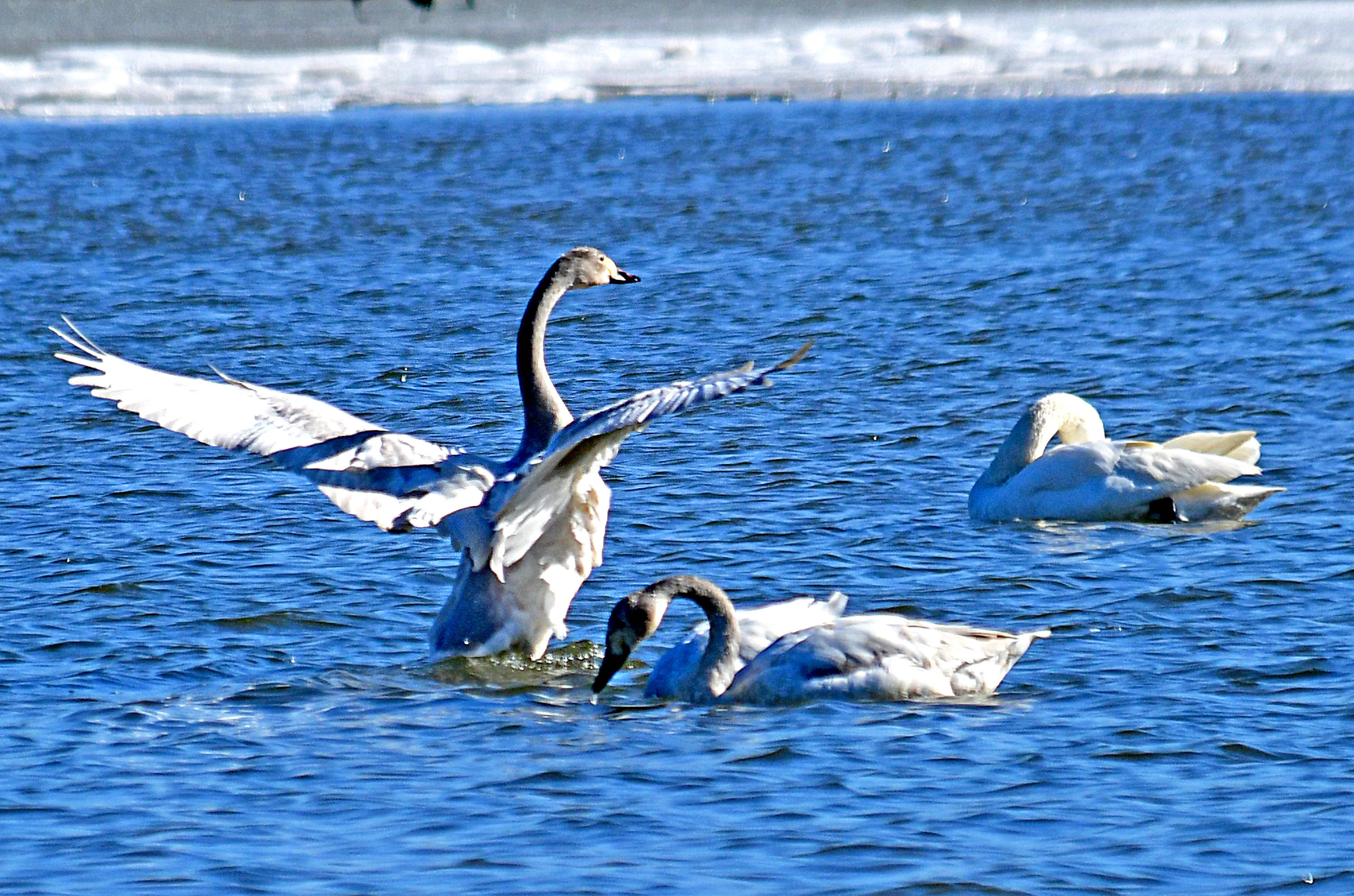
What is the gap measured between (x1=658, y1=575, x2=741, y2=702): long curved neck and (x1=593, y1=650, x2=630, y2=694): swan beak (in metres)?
0.26

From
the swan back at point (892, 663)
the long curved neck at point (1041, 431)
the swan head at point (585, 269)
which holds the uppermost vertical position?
the swan head at point (585, 269)

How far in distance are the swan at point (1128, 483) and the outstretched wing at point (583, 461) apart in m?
2.52

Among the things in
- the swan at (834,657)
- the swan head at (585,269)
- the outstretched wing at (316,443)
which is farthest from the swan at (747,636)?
the swan head at (585,269)

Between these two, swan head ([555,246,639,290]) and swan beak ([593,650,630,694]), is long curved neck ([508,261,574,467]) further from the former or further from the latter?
swan beak ([593,650,630,694])

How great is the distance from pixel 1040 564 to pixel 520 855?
3582mm

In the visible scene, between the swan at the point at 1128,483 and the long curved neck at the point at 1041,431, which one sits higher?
the long curved neck at the point at 1041,431

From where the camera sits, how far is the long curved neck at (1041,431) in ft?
30.5

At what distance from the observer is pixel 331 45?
4019 cm

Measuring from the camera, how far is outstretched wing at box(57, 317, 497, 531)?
6.71m

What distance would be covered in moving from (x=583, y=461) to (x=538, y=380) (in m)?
1.00

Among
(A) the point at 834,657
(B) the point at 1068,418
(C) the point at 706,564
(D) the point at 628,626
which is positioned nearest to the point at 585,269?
(C) the point at 706,564

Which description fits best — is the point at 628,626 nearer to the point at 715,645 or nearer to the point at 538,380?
the point at 715,645

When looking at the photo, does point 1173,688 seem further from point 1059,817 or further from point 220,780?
point 220,780

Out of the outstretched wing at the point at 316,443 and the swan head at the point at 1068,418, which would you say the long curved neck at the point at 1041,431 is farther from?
the outstretched wing at the point at 316,443
